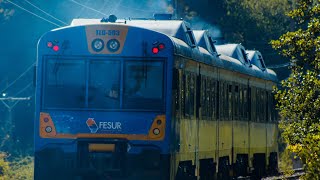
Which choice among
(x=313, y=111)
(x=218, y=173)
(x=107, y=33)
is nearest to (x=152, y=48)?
(x=107, y=33)

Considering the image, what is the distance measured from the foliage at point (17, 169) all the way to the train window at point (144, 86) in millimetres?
17561

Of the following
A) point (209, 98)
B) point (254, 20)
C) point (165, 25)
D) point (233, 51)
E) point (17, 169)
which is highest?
point (254, 20)

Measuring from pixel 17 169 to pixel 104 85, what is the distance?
29.9m

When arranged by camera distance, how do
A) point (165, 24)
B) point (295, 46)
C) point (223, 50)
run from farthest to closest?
point (223, 50) < point (295, 46) < point (165, 24)

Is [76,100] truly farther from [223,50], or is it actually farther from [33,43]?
[33,43]

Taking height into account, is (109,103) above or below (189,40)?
below

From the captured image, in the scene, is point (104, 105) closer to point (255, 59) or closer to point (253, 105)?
point (253, 105)

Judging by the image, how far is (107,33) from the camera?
1786 cm

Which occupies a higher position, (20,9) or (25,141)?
(20,9)

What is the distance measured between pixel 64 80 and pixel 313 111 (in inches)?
201

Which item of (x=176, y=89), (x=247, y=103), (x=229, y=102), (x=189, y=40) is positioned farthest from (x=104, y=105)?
(x=247, y=103)

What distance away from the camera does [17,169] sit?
154 ft

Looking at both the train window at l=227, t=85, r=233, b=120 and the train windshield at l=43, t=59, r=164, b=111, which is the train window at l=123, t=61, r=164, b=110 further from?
the train window at l=227, t=85, r=233, b=120

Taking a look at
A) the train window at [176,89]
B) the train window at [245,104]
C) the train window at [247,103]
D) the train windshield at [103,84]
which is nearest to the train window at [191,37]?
the train window at [176,89]
